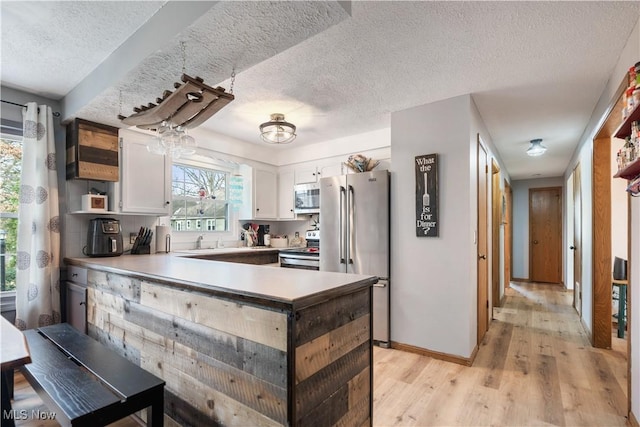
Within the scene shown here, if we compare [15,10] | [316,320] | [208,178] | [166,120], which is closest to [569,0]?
[316,320]

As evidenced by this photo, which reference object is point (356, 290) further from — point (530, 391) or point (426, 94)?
point (426, 94)

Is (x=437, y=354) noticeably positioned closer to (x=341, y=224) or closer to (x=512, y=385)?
(x=512, y=385)

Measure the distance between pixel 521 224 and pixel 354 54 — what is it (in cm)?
679

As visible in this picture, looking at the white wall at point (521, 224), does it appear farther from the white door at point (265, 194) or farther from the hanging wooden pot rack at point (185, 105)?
the hanging wooden pot rack at point (185, 105)

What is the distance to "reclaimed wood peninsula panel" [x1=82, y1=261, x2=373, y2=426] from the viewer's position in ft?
4.12

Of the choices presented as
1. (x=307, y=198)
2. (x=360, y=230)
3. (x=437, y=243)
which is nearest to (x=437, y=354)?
(x=437, y=243)

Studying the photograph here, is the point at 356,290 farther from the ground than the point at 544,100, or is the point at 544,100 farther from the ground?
the point at 544,100

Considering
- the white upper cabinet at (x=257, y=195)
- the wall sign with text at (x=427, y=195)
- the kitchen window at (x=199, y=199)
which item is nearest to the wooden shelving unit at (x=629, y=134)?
the wall sign with text at (x=427, y=195)

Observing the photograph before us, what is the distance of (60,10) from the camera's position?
176 cm

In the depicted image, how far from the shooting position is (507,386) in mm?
2422

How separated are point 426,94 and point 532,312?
3.65 metres

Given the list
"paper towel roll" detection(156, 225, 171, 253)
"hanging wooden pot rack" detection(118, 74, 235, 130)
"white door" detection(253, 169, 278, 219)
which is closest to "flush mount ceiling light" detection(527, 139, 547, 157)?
"white door" detection(253, 169, 278, 219)

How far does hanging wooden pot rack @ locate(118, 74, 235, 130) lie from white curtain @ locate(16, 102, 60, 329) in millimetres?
1316

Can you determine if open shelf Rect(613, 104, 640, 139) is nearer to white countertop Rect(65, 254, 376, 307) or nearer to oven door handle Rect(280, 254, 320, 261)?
white countertop Rect(65, 254, 376, 307)
